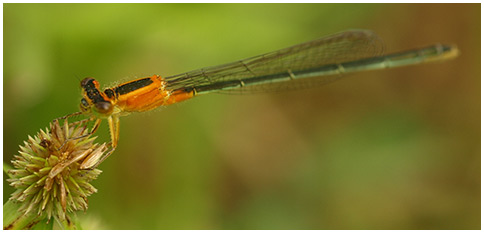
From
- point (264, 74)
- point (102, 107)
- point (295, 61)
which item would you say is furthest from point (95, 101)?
point (295, 61)

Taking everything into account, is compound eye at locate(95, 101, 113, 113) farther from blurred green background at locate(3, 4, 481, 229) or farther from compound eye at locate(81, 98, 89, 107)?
blurred green background at locate(3, 4, 481, 229)

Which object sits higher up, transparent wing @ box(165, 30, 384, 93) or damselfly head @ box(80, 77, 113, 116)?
damselfly head @ box(80, 77, 113, 116)

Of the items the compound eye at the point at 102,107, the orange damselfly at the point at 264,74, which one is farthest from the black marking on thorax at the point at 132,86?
the compound eye at the point at 102,107

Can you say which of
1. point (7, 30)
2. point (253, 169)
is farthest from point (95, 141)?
point (253, 169)

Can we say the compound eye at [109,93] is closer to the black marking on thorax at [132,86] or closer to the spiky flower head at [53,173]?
→ the black marking on thorax at [132,86]

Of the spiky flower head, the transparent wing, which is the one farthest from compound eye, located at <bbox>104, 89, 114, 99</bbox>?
the transparent wing

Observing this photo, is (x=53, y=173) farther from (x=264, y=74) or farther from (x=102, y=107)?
(x=264, y=74)
